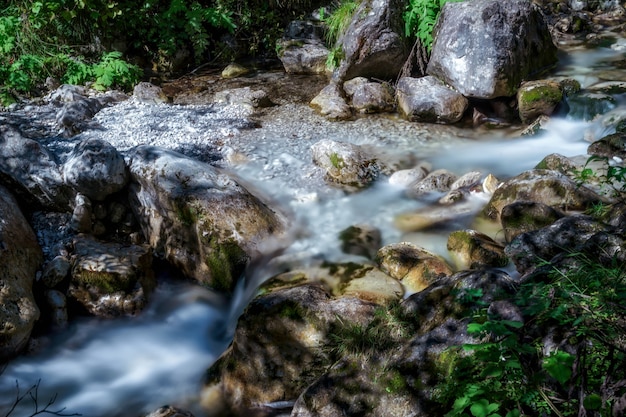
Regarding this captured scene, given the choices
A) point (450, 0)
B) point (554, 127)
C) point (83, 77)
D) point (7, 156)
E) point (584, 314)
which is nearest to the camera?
point (584, 314)

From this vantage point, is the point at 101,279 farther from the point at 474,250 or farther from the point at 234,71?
the point at 234,71

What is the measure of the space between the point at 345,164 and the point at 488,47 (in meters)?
3.11

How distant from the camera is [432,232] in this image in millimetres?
5461

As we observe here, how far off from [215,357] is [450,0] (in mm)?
7085

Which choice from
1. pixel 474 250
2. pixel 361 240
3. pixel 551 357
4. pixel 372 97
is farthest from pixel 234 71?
pixel 551 357

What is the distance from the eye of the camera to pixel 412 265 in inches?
185

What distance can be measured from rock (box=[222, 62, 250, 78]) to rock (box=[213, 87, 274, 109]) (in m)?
1.50

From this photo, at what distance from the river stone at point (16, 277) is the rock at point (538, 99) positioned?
6.68m

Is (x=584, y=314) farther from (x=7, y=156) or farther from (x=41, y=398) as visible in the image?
(x=7, y=156)

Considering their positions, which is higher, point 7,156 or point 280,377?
point 7,156

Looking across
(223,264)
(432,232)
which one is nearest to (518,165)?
(432,232)

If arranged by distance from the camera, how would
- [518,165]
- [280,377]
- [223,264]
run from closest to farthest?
[280,377]
[223,264]
[518,165]

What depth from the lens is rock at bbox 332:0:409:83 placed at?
8.98 m

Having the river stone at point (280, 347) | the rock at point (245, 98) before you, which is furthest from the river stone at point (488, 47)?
the river stone at point (280, 347)
